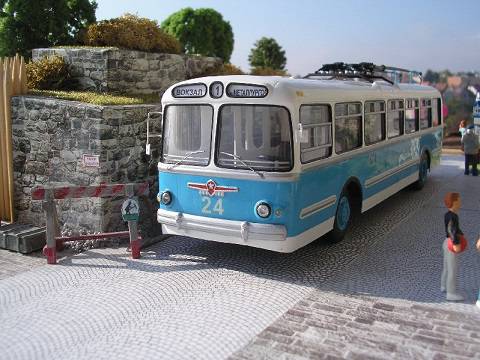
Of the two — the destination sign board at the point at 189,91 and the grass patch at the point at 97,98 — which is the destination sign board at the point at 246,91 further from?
the grass patch at the point at 97,98

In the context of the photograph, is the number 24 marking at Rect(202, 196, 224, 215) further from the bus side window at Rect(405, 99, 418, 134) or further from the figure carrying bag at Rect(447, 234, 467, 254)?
the bus side window at Rect(405, 99, 418, 134)

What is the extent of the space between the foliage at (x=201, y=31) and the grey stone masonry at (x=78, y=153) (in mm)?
18667

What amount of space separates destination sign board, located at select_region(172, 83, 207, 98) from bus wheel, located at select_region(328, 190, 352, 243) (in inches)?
105

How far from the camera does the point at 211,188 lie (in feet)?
23.5

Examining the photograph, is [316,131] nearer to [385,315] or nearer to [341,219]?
[341,219]

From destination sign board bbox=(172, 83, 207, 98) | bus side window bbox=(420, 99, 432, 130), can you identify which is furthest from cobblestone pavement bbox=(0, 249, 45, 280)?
bus side window bbox=(420, 99, 432, 130)

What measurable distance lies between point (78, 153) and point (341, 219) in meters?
4.29

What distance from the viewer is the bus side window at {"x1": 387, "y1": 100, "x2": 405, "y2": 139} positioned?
10.1 m

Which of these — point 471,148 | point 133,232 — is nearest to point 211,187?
point 133,232

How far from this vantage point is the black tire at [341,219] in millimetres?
8195

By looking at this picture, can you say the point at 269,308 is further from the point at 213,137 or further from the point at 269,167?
the point at 213,137

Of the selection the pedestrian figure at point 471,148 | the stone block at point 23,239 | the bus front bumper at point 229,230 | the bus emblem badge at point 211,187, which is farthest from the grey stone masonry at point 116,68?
the pedestrian figure at point 471,148

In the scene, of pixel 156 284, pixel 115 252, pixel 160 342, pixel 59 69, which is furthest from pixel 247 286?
pixel 59 69

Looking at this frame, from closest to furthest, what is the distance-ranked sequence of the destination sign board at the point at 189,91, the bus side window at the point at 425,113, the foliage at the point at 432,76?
the destination sign board at the point at 189,91 < the bus side window at the point at 425,113 < the foliage at the point at 432,76
